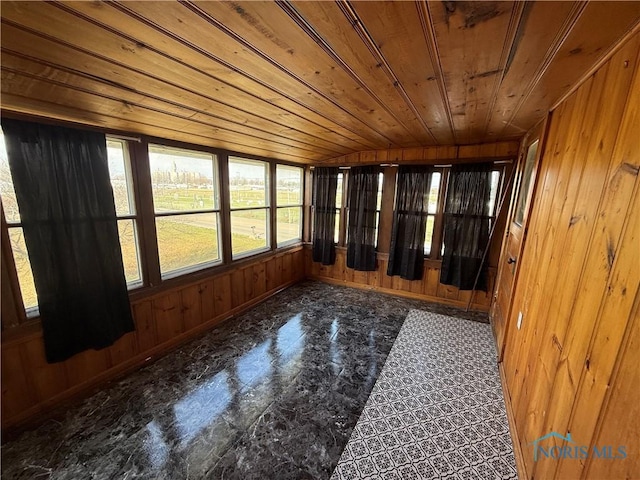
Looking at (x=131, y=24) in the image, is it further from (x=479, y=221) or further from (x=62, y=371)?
(x=479, y=221)

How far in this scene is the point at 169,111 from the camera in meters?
1.66

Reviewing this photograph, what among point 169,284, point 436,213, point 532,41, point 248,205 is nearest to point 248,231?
point 248,205

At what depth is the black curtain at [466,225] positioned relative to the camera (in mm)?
3383

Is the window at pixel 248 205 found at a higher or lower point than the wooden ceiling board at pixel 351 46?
lower

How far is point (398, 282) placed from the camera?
4180 millimetres

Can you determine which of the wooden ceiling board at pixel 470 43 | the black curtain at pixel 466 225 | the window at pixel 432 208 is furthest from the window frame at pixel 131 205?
the black curtain at pixel 466 225

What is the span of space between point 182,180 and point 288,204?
194 centimetres

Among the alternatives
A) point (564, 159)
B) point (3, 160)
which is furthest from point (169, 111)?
point (564, 159)

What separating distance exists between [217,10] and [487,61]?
1091 millimetres

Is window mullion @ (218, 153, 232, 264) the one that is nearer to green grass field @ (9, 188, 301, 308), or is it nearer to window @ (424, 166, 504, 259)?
green grass field @ (9, 188, 301, 308)

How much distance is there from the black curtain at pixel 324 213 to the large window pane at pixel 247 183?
3.04ft

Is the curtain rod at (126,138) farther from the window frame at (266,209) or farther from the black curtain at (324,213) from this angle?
the black curtain at (324,213)

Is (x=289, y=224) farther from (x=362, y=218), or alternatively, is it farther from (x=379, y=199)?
(x=379, y=199)

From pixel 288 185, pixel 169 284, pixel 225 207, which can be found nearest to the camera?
pixel 169 284
